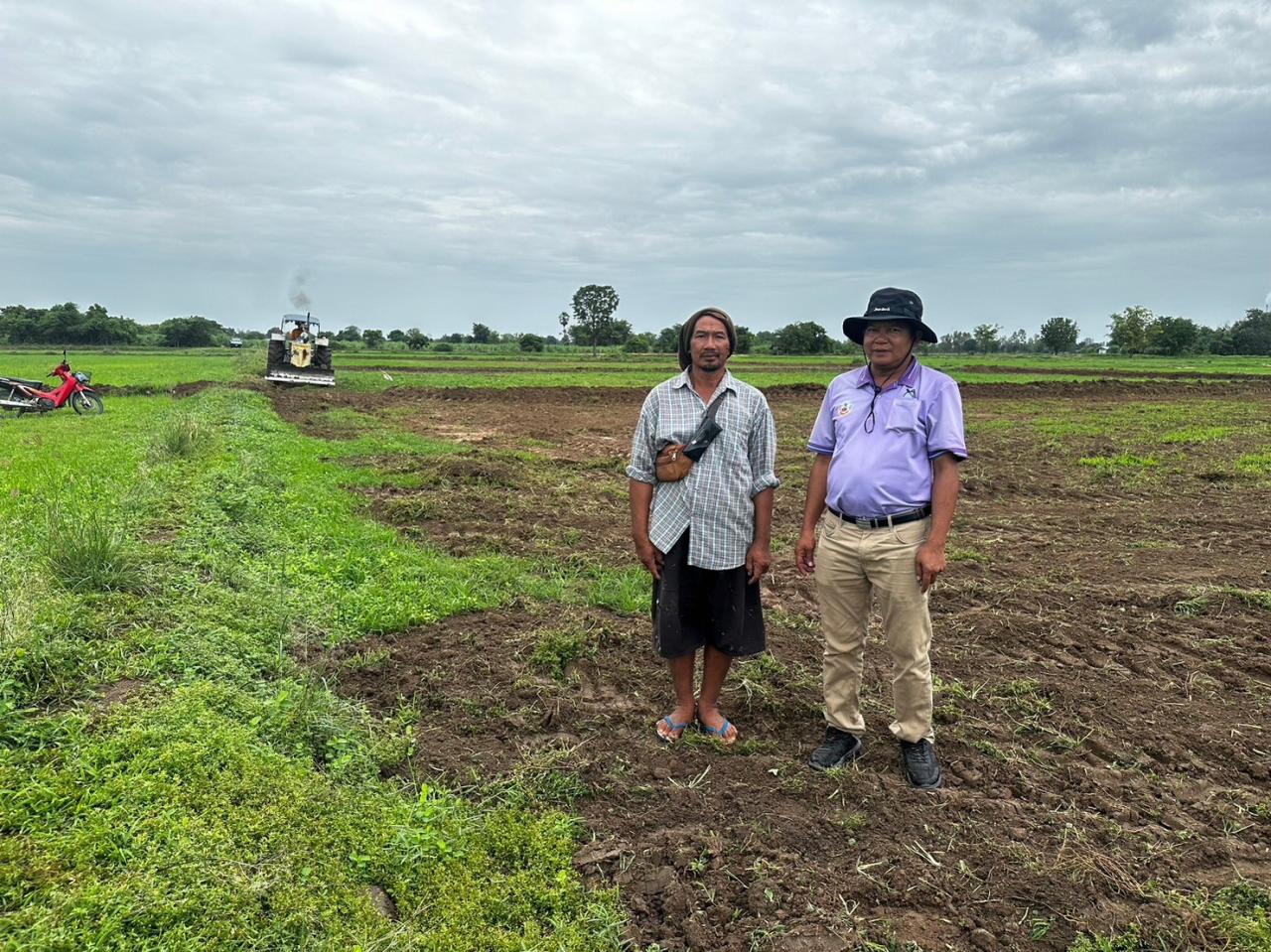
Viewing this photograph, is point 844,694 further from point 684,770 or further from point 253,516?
point 253,516

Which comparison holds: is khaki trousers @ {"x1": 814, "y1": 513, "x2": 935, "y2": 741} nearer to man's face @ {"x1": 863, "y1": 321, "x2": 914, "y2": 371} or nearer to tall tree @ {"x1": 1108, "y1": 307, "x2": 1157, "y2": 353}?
man's face @ {"x1": 863, "y1": 321, "x2": 914, "y2": 371}

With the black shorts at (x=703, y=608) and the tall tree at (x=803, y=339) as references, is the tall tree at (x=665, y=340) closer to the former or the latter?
the tall tree at (x=803, y=339)

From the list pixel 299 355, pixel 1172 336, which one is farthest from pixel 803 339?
pixel 299 355

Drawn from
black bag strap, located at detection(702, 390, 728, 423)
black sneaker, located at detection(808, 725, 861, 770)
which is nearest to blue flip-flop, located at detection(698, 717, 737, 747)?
black sneaker, located at detection(808, 725, 861, 770)

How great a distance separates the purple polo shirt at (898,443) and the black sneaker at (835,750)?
102cm

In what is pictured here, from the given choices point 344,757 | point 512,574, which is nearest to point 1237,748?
point 344,757

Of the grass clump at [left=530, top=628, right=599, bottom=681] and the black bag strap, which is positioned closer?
the black bag strap

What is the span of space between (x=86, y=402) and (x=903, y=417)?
57.9 feet

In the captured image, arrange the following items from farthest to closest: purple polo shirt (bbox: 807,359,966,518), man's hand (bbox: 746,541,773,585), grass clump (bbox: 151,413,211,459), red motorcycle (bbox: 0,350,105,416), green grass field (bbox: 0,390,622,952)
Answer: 1. red motorcycle (bbox: 0,350,105,416)
2. grass clump (bbox: 151,413,211,459)
3. man's hand (bbox: 746,541,773,585)
4. purple polo shirt (bbox: 807,359,966,518)
5. green grass field (bbox: 0,390,622,952)

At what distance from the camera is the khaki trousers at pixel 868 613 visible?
3.11 metres

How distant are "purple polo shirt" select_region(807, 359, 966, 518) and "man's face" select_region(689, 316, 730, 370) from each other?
0.46 m

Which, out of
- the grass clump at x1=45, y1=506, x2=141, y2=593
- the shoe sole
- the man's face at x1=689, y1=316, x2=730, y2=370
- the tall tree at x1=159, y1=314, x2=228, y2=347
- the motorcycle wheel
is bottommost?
the shoe sole

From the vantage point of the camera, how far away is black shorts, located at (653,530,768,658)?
132 inches

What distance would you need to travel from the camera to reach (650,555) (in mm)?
3352
